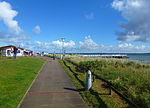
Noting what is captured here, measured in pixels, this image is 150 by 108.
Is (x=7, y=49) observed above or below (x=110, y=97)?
above

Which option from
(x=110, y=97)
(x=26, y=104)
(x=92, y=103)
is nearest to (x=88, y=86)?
(x=110, y=97)

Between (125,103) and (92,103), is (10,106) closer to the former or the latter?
(92,103)

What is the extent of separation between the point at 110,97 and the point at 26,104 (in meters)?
3.81

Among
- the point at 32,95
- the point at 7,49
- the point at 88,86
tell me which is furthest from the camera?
the point at 7,49

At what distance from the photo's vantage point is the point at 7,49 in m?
55.0

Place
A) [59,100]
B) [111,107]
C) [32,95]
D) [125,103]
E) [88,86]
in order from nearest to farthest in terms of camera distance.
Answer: [111,107], [125,103], [59,100], [32,95], [88,86]

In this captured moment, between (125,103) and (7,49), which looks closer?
(125,103)

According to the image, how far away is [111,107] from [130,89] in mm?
2368

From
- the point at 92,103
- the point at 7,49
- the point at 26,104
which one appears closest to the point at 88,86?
the point at 92,103

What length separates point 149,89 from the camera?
7.88 meters

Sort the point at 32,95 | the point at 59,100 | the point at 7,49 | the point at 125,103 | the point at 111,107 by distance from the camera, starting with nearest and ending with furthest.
→ the point at 111,107 → the point at 125,103 → the point at 59,100 → the point at 32,95 → the point at 7,49

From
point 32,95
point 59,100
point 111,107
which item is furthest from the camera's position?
point 32,95

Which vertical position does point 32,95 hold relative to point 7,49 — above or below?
below

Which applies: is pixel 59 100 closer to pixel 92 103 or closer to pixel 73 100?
pixel 73 100
